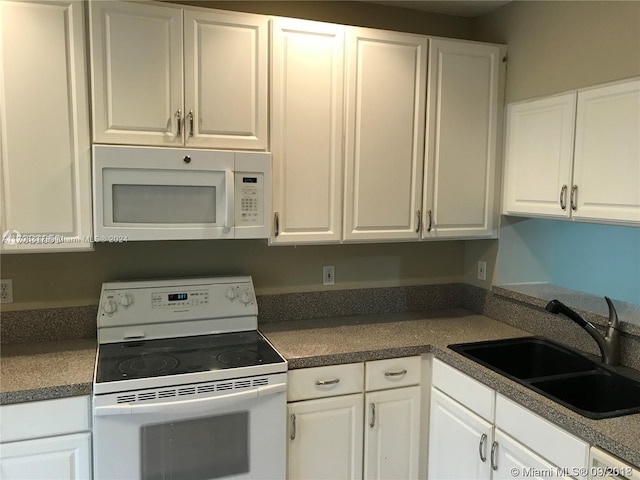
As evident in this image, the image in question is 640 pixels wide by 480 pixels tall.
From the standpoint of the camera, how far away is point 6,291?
7.61ft

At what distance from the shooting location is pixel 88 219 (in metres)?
2.12

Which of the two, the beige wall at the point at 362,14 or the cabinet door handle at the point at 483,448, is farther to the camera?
the beige wall at the point at 362,14

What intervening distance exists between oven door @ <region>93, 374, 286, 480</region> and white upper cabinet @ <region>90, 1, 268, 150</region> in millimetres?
1022

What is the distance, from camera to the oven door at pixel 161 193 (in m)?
2.10

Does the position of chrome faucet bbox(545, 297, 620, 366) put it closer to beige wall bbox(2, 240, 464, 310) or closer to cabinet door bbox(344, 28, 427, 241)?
cabinet door bbox(344, 28, 427, 241)

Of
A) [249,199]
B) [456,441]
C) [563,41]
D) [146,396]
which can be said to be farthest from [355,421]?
[563,41]

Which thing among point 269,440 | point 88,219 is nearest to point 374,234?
point 269,440

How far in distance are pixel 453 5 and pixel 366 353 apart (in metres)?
1.80

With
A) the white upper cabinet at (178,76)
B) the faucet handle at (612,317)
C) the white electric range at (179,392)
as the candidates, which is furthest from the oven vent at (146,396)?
the faucet handle at (612,317)

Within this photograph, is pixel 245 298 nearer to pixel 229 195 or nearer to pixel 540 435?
pixel 229 195

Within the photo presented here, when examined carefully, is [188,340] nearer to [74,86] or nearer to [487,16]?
[74,86]

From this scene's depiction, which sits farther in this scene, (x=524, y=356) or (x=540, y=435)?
(x=524, y=356)

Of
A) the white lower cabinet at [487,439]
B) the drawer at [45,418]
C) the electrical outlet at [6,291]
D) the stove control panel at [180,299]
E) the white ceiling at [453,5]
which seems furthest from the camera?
the white ceiling at [453,5]

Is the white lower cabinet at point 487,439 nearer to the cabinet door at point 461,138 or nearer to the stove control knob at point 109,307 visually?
the cabinet door at point 461,138
